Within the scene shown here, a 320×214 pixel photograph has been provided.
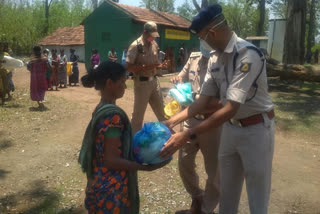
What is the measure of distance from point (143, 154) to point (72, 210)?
200 cm

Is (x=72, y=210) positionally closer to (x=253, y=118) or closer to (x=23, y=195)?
(x=23, y=195)

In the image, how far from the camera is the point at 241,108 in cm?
238

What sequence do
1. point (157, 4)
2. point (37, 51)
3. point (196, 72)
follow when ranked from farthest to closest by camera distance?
1. point (157, 4)
2. point (37, 51)
3. point (196, 72)

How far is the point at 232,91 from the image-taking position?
224 cm

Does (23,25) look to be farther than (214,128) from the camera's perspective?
Yes

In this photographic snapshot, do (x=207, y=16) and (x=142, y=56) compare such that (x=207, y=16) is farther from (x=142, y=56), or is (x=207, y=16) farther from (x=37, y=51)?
(x=37, y=51)

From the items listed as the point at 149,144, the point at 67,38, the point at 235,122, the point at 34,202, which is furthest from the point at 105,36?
the point at 149,144

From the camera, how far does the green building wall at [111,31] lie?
18.9 meters

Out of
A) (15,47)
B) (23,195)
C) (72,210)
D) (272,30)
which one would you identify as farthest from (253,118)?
(15,47)

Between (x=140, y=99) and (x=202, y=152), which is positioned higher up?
(x=140, y=99)

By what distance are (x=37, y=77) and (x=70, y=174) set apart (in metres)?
4.97

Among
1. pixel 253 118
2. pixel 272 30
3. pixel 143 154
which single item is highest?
pixel 272 30

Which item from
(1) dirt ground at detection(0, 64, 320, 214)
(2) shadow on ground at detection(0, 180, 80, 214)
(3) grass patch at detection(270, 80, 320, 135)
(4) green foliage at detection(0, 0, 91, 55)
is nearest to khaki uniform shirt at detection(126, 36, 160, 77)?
(1) dirt ground at detection(0, 64, 320, 214)

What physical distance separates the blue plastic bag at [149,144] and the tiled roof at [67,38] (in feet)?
81.4
